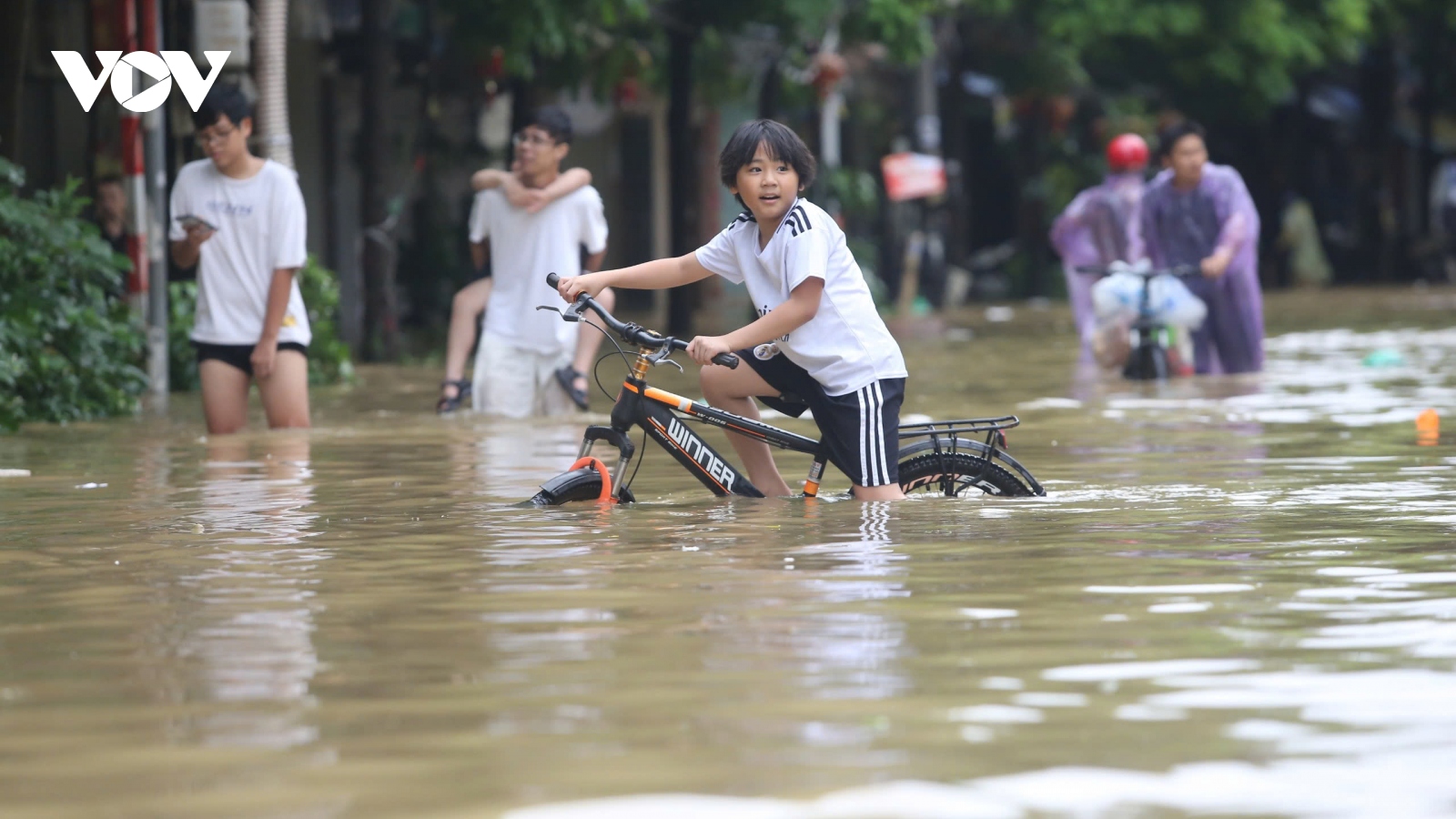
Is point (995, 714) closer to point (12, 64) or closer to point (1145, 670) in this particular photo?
point (1145, 670)

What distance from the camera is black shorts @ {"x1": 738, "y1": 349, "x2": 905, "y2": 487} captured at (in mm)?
8078

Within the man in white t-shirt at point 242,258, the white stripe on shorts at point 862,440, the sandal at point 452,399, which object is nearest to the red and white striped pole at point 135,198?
the sandal at point 452,399

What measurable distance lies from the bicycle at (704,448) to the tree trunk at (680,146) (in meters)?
14.6

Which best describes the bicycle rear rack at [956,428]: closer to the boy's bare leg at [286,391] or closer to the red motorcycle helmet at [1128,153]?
the boy's bare leg at [286,391]

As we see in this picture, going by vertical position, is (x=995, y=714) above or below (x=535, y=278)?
below

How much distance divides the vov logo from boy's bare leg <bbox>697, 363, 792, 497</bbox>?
6.08 m

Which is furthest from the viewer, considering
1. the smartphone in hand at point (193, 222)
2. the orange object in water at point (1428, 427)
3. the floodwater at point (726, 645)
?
the orange object in water at point (1428, 427)

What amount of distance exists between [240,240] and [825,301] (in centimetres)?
394

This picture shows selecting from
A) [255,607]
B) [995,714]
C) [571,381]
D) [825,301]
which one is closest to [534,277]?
[571,381]

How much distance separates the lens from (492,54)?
22.7 m

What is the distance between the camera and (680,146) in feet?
77.4

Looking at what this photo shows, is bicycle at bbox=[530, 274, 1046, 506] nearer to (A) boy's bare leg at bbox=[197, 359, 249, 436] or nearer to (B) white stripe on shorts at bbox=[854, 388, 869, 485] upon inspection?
(B) white stripe on shorts at bbox=[854, 388, 869, 485]

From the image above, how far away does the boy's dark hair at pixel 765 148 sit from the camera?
787cm

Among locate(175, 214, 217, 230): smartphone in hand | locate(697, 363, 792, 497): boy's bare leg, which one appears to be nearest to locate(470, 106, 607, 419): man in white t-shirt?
locate(175, 214, 217, 230): smartphone in hand
